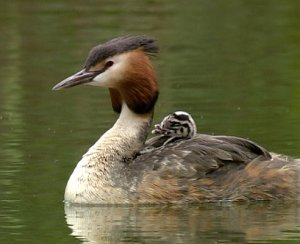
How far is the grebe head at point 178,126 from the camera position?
14.6 meters

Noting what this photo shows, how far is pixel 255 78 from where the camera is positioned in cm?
2092

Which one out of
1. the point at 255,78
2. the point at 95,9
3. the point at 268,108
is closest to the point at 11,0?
the point at 95,9

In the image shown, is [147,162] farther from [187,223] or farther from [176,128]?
[187,223]

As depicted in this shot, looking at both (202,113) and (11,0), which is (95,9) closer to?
(11,0)

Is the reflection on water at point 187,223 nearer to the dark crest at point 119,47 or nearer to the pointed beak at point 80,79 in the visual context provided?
the pointed beak at point 80,79

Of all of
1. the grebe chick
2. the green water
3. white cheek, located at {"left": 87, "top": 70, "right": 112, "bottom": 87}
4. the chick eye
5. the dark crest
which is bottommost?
the green water

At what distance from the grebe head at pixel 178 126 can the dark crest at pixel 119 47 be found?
26.3 inches

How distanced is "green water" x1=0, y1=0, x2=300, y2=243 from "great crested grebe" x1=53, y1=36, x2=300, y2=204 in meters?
0.17

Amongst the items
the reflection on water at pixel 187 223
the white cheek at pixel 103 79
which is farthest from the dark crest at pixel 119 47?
the reflection on water at pixel 187 223

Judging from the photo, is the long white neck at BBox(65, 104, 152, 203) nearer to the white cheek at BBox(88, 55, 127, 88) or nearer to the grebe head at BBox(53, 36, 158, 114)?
the grebe head at BBox(53, 36, 158, 114)

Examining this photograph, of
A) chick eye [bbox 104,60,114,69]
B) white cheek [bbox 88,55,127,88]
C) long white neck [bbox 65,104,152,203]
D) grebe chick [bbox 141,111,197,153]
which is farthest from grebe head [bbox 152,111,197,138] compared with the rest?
chick eye [bbox 104,60,114,69]

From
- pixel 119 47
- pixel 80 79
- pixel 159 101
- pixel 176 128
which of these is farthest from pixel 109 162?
pixel 159 101

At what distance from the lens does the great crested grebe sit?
1433cm

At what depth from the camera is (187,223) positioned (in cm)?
1355
